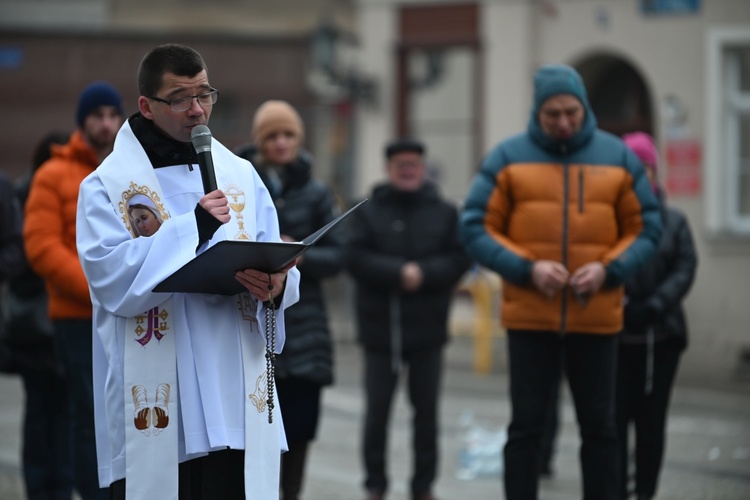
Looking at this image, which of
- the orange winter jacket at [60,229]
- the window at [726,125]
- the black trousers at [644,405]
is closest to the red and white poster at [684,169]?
the window at [726,125]

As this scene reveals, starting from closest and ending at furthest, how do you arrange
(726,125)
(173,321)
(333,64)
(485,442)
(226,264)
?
Result: 1. (226,264)
2. (173,321)
3. (485,442)
4. (726,125)
5. (333,64)

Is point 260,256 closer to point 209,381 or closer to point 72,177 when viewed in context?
point 209,381

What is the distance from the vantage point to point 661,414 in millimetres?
7211

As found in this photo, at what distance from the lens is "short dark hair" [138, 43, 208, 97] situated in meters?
4.22

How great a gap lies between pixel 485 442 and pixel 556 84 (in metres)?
3.49

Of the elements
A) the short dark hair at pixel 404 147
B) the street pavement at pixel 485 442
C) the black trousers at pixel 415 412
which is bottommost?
the street pavement at pixel 485 442

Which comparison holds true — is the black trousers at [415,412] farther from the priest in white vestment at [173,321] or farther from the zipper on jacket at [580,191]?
the priest in white vestment at [173,321]

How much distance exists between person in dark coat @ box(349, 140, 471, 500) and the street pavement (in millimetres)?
403

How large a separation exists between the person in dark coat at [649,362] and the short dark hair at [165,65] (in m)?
3.51

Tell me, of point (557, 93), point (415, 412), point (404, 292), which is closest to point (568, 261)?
point (557, 93)

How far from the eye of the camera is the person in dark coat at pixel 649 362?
7148 mm

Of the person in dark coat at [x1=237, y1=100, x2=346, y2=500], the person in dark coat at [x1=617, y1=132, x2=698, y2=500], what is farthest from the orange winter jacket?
the person in dark coat at [x1=617, y1=132, x2=698, y2=500]

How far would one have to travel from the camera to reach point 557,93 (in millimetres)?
6363

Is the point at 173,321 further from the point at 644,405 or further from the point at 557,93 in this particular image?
the point at 644,405
